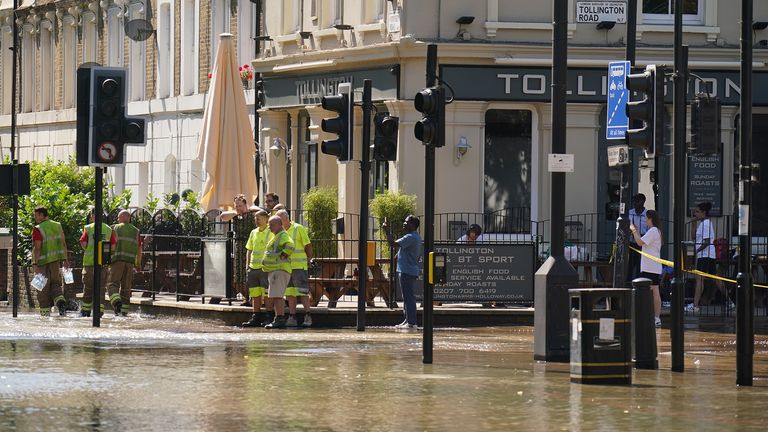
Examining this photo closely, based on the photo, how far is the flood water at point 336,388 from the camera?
1347cm

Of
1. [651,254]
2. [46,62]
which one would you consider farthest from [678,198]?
[46,62]

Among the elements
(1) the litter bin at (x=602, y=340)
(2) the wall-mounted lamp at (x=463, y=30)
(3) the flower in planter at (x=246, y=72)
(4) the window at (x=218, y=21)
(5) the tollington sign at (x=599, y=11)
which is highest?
(4) the window at (x=218, y=21)

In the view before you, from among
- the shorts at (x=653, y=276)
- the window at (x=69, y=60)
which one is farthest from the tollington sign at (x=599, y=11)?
the window at (x=69, y=60)

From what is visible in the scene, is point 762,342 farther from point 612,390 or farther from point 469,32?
point 469,32

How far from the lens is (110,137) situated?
24250 mm

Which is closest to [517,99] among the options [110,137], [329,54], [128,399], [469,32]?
[469,32]

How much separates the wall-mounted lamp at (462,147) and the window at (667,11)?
12.0ft

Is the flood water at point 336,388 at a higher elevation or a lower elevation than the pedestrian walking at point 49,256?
lower

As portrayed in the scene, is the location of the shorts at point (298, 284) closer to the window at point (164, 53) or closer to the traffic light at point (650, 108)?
the traffic light at point (650, 108)

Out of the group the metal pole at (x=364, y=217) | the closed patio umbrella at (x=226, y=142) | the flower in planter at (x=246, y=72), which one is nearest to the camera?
the metal pole at (x=364, y=217)

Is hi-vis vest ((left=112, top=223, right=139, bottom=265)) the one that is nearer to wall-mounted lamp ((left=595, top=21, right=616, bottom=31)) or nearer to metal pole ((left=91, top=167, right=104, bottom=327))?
metal pole ((left=91, top=167, right=104, bottom=327))

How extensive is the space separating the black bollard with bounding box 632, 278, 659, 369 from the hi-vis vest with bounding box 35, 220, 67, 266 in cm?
1353

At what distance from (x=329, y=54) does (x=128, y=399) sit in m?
19.3

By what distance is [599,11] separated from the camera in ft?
101
